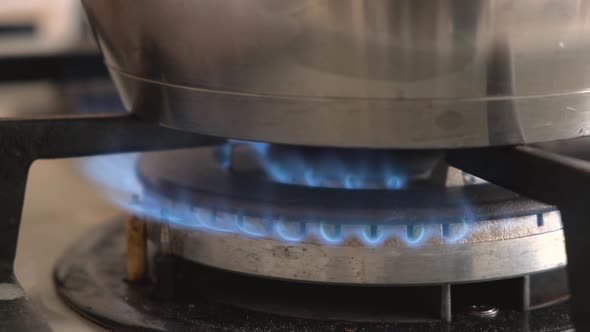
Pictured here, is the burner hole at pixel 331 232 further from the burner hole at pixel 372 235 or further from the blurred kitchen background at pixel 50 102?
the blurred kitchen background at pixel 50 102

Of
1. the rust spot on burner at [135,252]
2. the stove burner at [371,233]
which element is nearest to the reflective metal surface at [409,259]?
the stove burner at [371,233]

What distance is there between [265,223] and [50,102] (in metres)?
0.67

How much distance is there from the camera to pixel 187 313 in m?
0.51

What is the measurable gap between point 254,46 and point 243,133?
0.19 feet

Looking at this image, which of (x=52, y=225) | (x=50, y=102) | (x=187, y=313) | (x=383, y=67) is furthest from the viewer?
(x=50, y=102)

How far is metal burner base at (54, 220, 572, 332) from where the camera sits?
1.59 feet

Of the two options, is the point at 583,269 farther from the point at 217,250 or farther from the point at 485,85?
the point at 217,250

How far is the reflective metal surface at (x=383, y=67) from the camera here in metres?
0.38

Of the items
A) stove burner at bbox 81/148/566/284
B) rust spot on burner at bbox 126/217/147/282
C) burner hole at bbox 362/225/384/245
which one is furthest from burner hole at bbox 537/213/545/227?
rust spot on burner at bbox 126/217/147/282

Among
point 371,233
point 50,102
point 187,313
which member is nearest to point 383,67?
point 371,233

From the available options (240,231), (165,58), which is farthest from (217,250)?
(165,58)

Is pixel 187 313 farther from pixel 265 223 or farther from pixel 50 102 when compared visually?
pixel 50 102

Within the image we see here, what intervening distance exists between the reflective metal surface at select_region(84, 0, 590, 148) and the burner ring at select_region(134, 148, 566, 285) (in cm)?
6

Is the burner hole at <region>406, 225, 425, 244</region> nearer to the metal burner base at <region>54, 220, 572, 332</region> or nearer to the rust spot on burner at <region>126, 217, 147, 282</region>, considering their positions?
the metal burner base at <region>54, 220, 572, 332</region>
